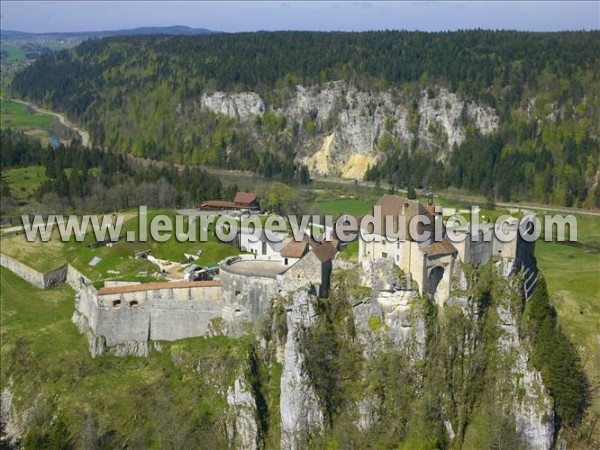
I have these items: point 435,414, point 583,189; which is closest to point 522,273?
point 435,414

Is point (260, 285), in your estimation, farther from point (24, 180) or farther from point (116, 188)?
point (24, 180)

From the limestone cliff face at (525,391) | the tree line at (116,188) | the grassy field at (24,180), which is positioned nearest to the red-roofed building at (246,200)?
the tree line at (116,188)

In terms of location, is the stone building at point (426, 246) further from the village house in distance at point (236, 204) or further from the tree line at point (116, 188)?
the tree line at point (116, 188)

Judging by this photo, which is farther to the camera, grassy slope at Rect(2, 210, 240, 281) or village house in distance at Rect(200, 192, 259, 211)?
village house in distance at Rect(200, 192, 259, 211)

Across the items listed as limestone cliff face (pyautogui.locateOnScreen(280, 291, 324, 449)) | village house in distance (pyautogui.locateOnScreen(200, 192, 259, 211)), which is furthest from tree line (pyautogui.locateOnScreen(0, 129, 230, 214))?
limestone cliff face (pyautogui.locateOnScreen(280, 291, 324, 449))

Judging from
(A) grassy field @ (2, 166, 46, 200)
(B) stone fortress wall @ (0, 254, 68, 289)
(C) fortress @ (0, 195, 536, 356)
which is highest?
(C) fortress @ (0, 195, 536, 356)

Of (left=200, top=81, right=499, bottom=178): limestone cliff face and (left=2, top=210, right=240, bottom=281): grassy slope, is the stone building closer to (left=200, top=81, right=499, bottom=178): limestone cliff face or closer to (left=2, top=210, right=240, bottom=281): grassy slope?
(left=2, top=210, right=240, bottom=281): grassy slope
